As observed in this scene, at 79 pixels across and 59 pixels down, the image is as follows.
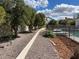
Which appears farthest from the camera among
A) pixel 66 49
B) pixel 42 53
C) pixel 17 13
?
pixel 17 13

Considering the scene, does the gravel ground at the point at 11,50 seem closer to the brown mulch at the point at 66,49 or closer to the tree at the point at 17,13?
the brown mulch at the point at 66,49

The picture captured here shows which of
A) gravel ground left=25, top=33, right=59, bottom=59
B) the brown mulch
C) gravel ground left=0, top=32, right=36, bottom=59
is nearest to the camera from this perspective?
gravel ground left=25, top=33, right=59, bottom=59

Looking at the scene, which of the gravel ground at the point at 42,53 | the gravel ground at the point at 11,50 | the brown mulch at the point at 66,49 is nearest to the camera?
the gravel ground at the point at 42,53

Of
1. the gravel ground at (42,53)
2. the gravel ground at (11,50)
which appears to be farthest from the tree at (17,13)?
the gravel ground at (42,53)

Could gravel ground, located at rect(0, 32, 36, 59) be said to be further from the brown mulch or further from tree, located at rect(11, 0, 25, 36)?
tree, located at rect(11, 0, 25, 36)

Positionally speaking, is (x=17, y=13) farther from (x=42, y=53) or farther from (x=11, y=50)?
(x=42, y=53)

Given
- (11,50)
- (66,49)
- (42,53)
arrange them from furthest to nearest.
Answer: (66,49), (11,50), (42,53)

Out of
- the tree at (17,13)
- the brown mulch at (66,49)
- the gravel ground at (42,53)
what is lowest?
the brown mulch at (66,49)

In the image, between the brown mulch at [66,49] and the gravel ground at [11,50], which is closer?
the gravel ground at [11,50]

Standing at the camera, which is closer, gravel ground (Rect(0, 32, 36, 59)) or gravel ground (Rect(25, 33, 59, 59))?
gravel ground (Rect(25, 33, 59, 59))

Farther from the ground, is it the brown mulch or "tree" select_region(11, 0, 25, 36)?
"tree" select_region(11, 0, 25, 36)

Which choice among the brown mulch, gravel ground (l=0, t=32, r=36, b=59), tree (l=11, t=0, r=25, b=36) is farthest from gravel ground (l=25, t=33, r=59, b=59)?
tree (l=11, t=0, r=25, b=36)

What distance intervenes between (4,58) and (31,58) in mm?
1651


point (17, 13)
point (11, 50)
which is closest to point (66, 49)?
point (11, 50)
